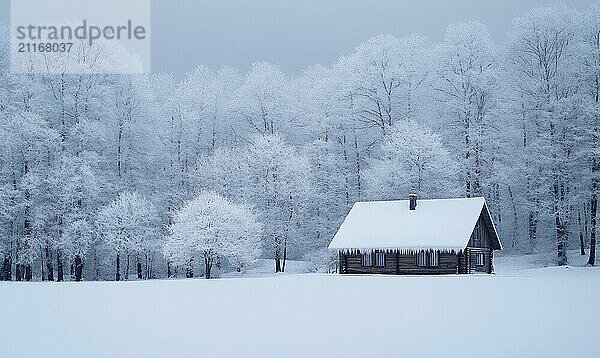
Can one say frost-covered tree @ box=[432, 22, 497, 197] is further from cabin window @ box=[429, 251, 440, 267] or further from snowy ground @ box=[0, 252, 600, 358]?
snowy ground @ box=[0, 252, 600, 358]

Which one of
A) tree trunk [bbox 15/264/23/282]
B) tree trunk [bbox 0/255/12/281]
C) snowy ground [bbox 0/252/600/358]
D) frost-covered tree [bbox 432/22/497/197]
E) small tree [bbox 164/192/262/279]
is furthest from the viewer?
frost-covered tree [bbox 432/22/497/197]

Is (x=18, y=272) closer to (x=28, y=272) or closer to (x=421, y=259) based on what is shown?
(x=28, y=272)

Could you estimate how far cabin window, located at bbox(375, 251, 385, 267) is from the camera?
40031 millimetres

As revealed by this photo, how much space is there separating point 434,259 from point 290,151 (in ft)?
53.9

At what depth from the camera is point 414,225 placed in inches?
1545

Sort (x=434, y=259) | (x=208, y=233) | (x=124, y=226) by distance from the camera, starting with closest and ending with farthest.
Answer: (x=434, y=259)
(x=208, y=233)
(x=124, y=226)

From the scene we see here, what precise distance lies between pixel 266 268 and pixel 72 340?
37683 millimetres

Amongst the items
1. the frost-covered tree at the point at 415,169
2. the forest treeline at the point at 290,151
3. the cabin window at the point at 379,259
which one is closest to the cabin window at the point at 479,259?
the forest treeline at the point at 290,151

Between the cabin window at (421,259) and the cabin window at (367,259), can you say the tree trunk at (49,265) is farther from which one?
the cabin window at (421,259)

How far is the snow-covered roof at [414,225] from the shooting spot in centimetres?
3744

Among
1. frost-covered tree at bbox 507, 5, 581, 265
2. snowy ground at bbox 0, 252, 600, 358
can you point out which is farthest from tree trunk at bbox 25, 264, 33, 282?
frost-covered tree at bbox 507, 5, 581, 265

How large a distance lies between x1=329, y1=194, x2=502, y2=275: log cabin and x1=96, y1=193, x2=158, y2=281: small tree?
13.9 metres

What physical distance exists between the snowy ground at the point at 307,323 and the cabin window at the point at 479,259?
54.4 ft

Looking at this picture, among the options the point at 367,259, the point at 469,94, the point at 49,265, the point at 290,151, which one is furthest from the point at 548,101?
the point at 49,265
